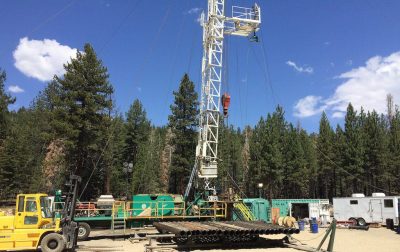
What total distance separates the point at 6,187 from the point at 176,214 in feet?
87.5

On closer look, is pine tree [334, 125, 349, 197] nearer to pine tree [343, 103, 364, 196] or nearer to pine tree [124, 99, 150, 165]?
pine tree [343, 103, 364, 196]

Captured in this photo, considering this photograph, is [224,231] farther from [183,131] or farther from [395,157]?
[395,157]

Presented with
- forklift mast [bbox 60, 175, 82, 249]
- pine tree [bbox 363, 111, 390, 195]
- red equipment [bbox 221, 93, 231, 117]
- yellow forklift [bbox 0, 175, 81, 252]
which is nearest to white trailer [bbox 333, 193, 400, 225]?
red equipment [bbox 221, 93, 231, 117]

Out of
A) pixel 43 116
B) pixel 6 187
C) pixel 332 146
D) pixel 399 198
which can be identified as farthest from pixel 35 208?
pixel 332 146

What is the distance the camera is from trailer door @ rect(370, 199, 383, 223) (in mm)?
28828

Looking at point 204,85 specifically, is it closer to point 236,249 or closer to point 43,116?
point 236,249

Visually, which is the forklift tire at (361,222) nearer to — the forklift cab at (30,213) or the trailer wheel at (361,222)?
the trailer wheel at (361,222)

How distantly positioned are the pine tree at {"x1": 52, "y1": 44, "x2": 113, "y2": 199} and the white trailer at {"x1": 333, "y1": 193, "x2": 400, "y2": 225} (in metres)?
21.7

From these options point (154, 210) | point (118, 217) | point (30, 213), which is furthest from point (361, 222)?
point (30, 213)

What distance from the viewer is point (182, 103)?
4925 cm

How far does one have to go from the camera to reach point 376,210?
2905 centimetres

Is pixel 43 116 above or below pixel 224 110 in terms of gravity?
above

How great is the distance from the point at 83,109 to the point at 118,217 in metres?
15.5

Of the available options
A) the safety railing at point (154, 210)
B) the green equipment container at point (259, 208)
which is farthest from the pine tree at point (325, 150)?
the safety railing at point (154, 210)
